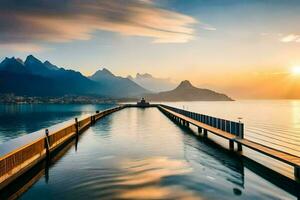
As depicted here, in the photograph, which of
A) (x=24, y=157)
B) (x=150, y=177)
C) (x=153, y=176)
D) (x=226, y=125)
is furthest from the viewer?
(x=226, y=125)

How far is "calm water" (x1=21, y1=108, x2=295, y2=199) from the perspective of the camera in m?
15.6

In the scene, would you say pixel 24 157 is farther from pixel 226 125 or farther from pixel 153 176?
pixel 226 125

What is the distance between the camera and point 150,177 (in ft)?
61.9

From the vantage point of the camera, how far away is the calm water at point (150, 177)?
1564 centimetres

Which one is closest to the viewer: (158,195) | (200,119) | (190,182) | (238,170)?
(158,195)

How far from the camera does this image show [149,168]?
2144 cm

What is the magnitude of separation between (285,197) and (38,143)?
1597 cm

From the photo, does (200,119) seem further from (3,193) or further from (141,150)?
(3,193)

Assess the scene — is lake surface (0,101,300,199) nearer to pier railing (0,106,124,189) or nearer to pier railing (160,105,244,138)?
pier railing (0,106,124,189)

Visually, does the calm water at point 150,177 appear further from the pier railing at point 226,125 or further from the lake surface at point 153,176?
the pier railing at point 226,125

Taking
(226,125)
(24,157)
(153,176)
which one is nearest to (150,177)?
(153,176)

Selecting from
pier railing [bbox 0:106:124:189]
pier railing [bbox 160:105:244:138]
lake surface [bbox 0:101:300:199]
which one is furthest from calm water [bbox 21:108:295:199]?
pier railing [bbox 160:105:244:138]

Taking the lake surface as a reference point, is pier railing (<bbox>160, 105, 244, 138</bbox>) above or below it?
above

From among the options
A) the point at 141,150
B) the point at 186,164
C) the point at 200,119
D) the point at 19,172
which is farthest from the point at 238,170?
the point at 200,119
